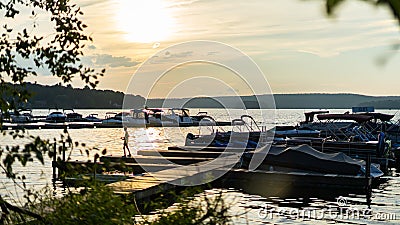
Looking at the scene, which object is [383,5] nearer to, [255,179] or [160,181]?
[160,181]

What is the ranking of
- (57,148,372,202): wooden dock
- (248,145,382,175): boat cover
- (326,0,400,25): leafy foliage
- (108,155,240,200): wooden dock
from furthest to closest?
(248,145,382,175): boat cover
(57,148,372,202): wooden dock
(108,155,240,200): wooden dock
(326,0,400,25): leafy foliage

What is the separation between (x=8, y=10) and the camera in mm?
6109

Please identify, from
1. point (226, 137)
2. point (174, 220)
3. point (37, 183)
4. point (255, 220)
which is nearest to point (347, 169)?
point (255, 220)

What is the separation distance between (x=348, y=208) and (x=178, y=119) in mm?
85270

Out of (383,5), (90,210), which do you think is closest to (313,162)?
(90,210)

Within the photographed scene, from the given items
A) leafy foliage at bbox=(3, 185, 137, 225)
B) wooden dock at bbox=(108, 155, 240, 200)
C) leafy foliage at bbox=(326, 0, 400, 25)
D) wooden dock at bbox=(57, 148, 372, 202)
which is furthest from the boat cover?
leafy foliage at bbox=(326, 0, 400, 25)

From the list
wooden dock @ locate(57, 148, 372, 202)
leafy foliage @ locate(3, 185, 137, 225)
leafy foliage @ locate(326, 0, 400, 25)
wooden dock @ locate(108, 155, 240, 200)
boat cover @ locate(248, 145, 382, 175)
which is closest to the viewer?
leafy foliage @ locate(326, 0, 400, 25)

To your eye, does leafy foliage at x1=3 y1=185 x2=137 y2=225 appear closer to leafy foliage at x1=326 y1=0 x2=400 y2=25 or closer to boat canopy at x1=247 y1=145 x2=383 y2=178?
leafy foliage at x1=326 y1=0 x2=400 y2=25

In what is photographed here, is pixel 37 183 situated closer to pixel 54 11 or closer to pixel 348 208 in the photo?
pixel 348 208

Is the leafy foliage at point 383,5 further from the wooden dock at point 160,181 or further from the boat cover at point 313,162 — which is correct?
the boat cover at point 313,162

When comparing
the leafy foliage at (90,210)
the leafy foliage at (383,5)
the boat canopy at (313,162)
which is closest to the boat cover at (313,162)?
the boat canopy at (313,162)

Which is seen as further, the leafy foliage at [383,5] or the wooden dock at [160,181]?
the wooden dock at [160,181]

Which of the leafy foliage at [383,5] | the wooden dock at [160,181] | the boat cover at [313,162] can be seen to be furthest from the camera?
the boat cover at [313,162]

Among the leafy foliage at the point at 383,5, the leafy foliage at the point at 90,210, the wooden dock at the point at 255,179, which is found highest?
the leafy foliage at the point at 383,5
